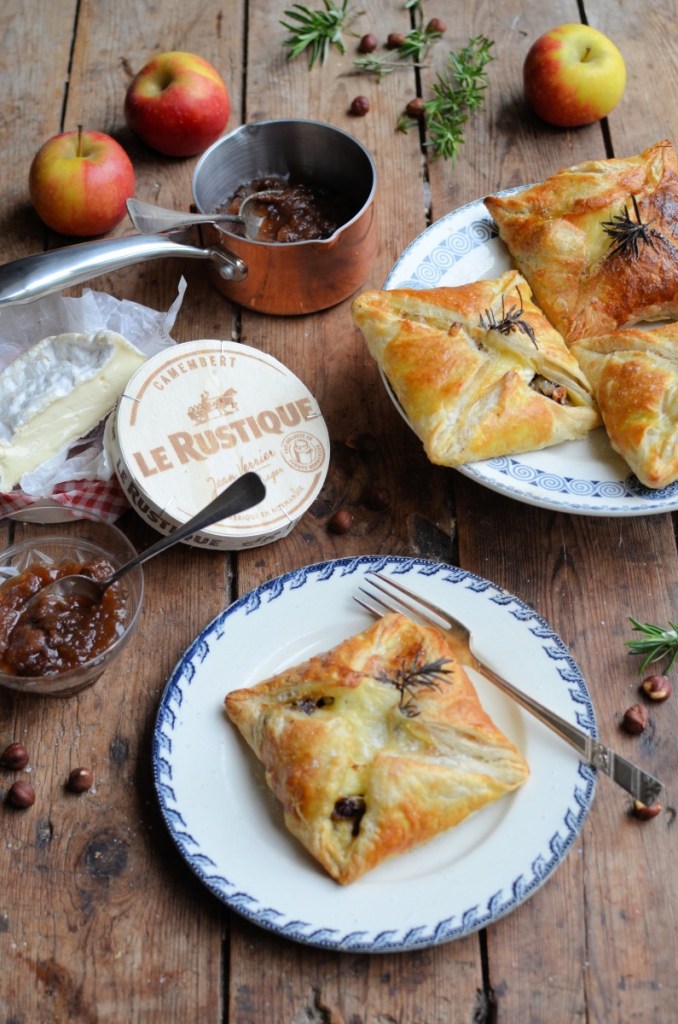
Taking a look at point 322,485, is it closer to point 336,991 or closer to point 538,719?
point 538,719

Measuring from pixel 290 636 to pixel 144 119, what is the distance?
5.81 feet

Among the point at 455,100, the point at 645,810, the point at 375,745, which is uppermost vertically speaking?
the point at 455,100

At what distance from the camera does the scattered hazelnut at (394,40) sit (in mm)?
3459

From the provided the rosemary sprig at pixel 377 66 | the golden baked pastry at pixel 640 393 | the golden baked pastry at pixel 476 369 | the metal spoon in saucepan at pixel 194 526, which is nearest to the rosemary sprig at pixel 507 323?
the golden baked pastry at pixel 476 369

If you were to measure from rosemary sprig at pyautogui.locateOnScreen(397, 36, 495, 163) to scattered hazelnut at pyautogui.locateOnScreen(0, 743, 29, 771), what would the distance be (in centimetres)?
222

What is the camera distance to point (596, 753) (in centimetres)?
210

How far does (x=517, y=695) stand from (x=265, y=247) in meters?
1.33

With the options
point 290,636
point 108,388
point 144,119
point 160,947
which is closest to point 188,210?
point 144,119

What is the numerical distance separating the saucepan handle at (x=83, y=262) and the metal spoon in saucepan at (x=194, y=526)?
29.4 inches

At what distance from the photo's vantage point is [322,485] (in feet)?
8.50

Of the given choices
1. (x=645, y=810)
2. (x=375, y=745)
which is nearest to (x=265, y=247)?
(x=375, y=745)

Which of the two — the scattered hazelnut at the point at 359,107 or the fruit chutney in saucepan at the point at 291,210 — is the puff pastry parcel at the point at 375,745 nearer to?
the fruit chutney in saucepan at the point at 291,210

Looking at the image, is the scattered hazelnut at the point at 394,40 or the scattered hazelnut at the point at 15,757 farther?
the scattered hazelnut at the point at 394,40

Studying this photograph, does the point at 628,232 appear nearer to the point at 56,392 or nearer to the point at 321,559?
the point at 321,559
